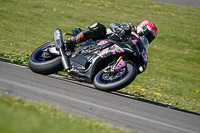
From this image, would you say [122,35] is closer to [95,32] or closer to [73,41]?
[95,32]

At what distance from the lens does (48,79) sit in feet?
18.6

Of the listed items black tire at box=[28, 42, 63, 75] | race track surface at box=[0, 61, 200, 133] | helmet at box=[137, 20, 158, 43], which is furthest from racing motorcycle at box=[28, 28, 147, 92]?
helmet at box=[137, 20, 158, 43]

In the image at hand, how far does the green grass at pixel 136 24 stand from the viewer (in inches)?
297

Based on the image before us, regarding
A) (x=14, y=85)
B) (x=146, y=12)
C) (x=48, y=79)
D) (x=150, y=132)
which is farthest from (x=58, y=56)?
(x=146, y=12)

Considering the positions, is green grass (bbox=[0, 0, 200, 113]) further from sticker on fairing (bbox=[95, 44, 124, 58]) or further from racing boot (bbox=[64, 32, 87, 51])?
racing boot (bbox=[64, 32, 87, 51])

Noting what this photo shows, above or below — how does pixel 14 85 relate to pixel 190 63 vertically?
above

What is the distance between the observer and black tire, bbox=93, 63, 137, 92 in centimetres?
500

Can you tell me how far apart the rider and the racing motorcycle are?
Result: 0.10 m

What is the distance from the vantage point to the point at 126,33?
18.5 feet

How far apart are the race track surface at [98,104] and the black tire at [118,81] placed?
0.17 m

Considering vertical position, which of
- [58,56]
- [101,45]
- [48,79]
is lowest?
[48,79]

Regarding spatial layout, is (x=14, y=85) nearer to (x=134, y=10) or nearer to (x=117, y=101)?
(x=117, y=101)

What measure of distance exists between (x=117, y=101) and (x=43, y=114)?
196cm

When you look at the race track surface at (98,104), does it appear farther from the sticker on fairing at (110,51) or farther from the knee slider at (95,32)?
the knee slider at (95,32)
